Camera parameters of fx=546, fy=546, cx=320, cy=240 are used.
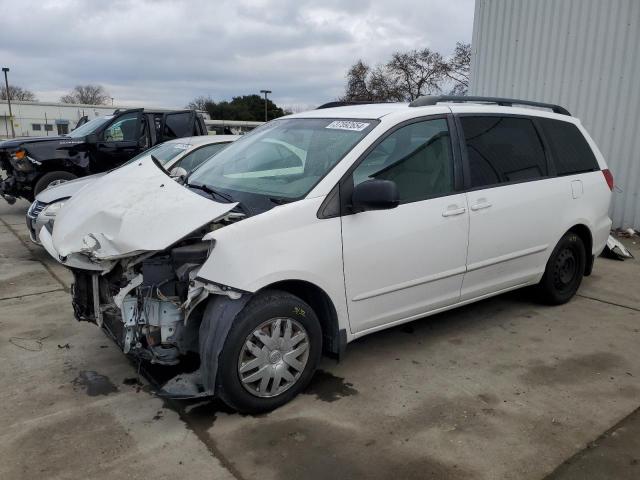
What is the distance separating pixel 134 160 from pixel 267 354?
11.9 feet

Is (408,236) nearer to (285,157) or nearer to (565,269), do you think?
(285,157)

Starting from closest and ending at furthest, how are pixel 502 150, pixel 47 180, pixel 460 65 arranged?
pixel 502 150 < pixel 47 180 < pixel 460 65

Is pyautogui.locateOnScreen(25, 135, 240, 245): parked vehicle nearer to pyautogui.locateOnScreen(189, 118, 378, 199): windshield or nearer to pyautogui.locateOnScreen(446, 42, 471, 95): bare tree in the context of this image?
pyautogui.locateOnScreen(189, 118, 378, 199): windshield

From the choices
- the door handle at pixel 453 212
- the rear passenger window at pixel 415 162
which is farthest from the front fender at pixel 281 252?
the door handle at pixel 453 212

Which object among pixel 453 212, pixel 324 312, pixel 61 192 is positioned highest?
pixel 453 212

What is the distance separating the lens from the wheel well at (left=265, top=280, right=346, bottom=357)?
3270 millimetres

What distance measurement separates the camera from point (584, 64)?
870 cm

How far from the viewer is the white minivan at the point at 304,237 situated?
9.79 ft

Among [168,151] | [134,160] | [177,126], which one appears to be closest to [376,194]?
[134,160]

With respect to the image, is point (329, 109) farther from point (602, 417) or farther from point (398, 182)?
point (602, 417)

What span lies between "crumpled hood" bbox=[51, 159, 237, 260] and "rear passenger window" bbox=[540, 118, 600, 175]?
9.89 feet

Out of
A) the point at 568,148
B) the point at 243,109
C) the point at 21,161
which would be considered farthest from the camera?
the point at 243,109

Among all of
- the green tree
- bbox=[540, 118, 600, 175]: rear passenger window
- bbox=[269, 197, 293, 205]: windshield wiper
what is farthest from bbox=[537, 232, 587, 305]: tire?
the green tree

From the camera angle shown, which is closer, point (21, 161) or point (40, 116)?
point (21, 161)
